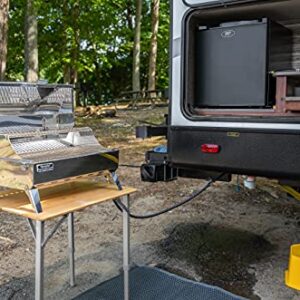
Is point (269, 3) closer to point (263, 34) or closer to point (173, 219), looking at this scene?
point (263, 34)

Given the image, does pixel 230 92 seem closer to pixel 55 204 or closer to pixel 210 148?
pixel 210 148

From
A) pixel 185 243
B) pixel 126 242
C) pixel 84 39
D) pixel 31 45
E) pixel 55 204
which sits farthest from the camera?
pixel 84 39

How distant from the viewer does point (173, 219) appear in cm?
370

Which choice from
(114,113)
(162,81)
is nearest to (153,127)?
(114,113)

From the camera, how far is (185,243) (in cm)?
321

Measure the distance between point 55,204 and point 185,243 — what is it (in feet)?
4.97

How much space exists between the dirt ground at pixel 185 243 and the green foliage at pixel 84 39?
7.12 meters

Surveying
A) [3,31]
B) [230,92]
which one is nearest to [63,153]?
[230,92]

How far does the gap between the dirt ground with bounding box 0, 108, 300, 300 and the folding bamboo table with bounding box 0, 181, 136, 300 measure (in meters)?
0.60

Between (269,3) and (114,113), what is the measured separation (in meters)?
8.34

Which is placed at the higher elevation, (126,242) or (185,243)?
(126,242)

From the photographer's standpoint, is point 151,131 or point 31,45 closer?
point 151,131

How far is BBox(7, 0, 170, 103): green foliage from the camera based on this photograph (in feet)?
42.1

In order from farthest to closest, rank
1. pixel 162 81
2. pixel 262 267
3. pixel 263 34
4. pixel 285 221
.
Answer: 1. pixel 162 81
2. pixel 285 221
3. pixel 262 267
4. pixel 263 34
